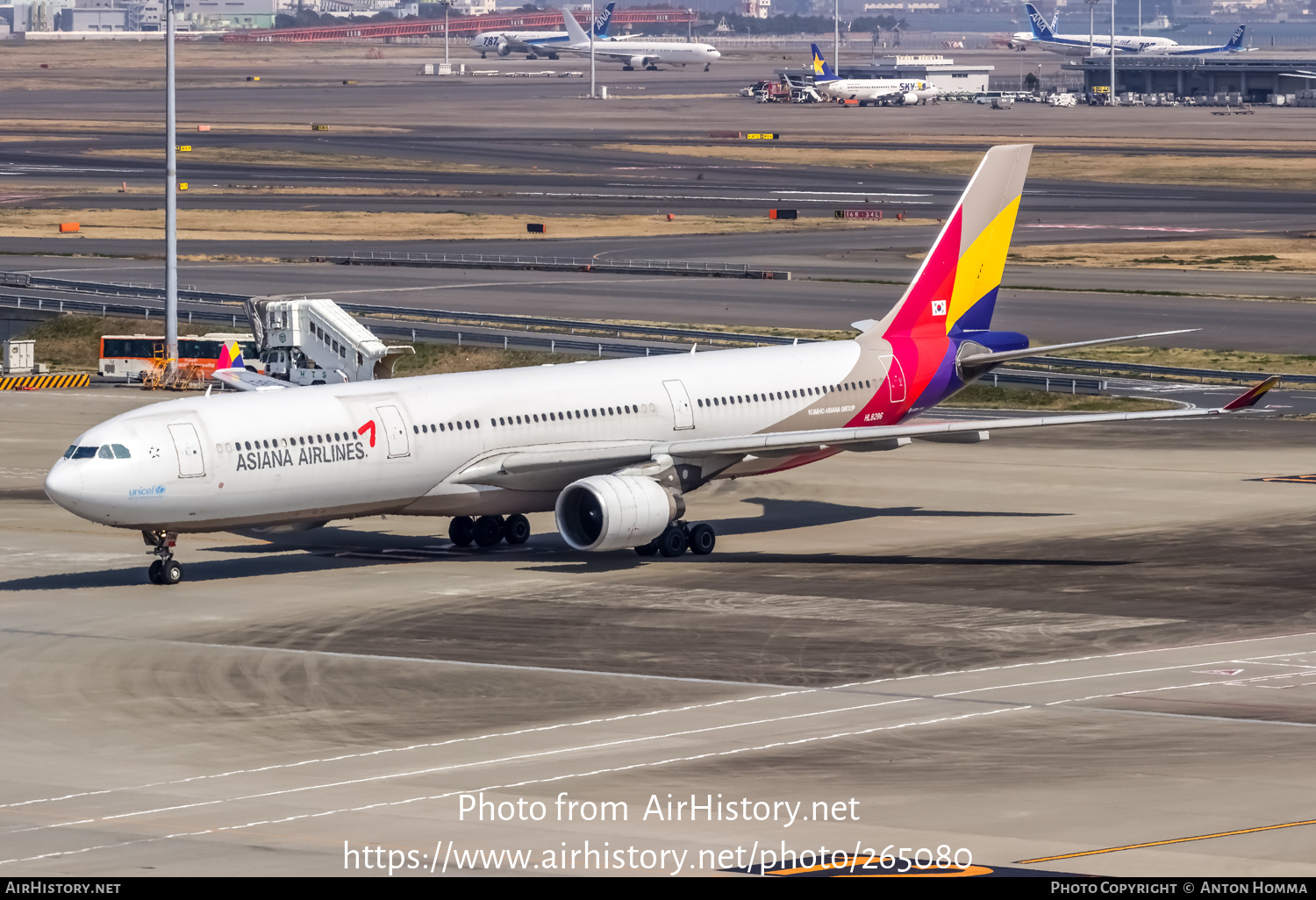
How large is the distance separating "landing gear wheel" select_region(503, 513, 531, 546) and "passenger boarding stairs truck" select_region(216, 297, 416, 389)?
30.9 m

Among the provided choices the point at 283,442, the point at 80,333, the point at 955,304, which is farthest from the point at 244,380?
the point at 80,333

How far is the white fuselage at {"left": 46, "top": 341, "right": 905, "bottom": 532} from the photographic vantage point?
154 feet

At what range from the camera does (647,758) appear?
106 ft

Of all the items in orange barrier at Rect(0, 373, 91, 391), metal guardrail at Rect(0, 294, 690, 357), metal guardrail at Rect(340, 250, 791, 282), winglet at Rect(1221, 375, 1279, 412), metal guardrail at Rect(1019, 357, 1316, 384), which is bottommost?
orange barrier at Rect(0, 373, 91, 391)

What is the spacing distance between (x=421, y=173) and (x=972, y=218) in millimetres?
137016

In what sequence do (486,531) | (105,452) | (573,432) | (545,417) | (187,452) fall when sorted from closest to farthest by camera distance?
(105,452) → (187,452) → (545,417) → (573,432) → (486,531)

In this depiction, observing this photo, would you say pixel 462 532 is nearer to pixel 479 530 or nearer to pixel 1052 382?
pixel 479 530

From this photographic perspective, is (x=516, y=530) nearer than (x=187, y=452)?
No

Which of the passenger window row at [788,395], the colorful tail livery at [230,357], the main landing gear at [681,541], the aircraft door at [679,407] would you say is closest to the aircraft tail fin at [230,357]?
the colorful tail livery at [230,357]

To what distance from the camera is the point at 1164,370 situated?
281 feet

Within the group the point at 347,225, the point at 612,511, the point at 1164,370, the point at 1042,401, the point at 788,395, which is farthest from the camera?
the point at 347,225

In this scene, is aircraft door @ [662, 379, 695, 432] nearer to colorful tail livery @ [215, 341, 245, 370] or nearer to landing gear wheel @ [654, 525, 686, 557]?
landing gear wheel @ [654, 525, 686, 557]

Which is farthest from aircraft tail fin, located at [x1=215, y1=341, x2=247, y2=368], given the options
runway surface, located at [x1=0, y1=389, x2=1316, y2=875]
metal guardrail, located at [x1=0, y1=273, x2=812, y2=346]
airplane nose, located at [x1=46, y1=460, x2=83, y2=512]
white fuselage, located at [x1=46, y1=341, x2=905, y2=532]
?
airplane nose, located at [x1=46, y1=460, x2=83, y2=512]

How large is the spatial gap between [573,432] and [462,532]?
14.9ft
